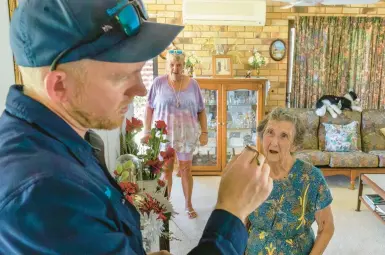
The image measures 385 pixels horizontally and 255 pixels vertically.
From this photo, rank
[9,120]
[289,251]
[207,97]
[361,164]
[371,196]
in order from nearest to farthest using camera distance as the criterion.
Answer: [9,120] → [289,251] → [371,196] → [361,164] → [207,97]

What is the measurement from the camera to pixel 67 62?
519mm

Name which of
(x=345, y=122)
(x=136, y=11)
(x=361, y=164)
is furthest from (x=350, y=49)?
(x=136, y=11)

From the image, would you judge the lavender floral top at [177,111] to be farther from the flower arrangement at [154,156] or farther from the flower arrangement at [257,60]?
the flower arrangement at [257,60]

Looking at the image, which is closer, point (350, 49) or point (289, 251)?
point (289, 251)

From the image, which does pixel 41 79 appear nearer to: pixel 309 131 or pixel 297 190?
pixel 297 190

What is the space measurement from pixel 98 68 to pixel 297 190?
1.26 metres

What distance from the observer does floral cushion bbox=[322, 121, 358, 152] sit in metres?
4.14

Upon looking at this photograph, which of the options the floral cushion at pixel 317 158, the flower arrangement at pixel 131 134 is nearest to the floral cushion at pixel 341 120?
the floral cushion at pixel 317 158

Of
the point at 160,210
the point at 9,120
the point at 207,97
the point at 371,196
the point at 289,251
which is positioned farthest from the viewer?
the point at 207,97

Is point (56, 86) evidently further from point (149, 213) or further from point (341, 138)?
point (341, 138)

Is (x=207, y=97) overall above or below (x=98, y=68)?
below

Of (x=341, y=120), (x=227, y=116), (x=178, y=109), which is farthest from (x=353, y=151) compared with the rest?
(x=178, y=109)

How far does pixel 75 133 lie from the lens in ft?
1.82

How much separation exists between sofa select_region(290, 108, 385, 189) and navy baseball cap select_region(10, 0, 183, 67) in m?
3.77
